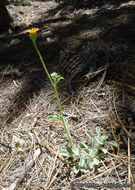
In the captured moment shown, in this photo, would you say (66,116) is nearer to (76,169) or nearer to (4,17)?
(76,169)

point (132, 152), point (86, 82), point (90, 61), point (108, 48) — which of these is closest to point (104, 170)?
point (132, 152)

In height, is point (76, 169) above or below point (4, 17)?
below

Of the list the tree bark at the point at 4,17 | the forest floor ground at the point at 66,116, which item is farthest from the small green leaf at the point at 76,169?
the tree bark at the point at 4,17

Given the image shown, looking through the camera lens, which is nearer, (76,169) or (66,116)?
(76,169)

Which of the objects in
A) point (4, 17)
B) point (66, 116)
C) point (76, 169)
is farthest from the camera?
point (4, 17)

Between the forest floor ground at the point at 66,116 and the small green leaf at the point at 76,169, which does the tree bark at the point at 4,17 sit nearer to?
the forest floor ground at the point at 66,116

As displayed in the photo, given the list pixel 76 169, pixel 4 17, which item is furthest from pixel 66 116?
pixel 4 17

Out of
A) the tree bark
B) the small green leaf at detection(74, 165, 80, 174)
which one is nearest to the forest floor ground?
the small green leaf at detection(74, 165, 80, 174)

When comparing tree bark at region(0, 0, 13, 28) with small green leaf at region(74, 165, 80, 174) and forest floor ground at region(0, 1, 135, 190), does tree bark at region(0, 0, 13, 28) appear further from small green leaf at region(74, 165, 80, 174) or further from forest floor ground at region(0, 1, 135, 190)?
small green leaf at region(74, 165, 80, 174)
